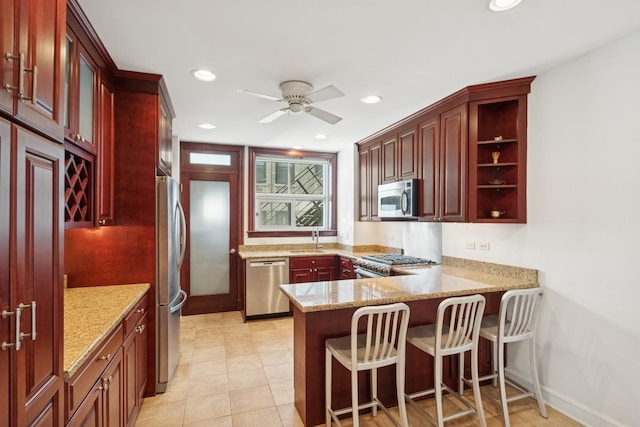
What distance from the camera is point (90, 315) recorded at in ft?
5.79

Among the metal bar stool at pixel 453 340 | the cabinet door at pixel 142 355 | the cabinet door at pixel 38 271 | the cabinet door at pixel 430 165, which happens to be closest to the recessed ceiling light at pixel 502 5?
the cabinet door at pixel 430 165

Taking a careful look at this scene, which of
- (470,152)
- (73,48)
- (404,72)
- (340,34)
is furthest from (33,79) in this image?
(470,152)

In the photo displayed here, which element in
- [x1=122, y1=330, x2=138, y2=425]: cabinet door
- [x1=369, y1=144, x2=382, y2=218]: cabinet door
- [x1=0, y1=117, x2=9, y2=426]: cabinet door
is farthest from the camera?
[x1=369, y1=144, x2=382, y2=218]: cabinet door

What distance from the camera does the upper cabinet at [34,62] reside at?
0.85 metres

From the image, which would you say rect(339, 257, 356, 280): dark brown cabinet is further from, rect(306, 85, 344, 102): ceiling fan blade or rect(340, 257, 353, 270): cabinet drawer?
rect(306, 85, 344, 102): ceiling fan blade

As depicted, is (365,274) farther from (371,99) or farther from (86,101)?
(86,101)

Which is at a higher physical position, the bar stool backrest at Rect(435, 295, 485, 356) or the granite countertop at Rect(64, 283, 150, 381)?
the granite countertop at Rect(64, 283, 150, 381)

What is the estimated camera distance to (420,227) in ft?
12.8

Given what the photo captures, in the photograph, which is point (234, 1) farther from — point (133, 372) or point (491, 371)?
point (491, 371)

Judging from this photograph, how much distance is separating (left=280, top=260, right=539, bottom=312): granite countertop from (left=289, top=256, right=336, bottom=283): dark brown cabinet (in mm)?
1836

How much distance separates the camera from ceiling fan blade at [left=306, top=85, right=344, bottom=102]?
7.54 ft

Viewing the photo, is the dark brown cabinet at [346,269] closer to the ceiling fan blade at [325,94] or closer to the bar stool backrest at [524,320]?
the bar stool backrest at [524,320]

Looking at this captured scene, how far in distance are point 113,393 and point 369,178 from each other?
354 cm

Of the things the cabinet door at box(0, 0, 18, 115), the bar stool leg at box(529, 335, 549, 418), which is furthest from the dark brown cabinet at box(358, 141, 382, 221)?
the cabinet door at box(0, 0, 18, 115)
